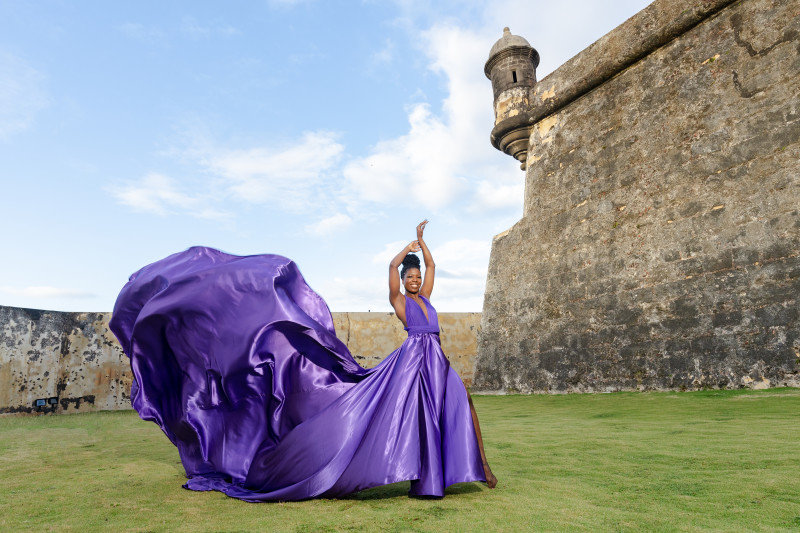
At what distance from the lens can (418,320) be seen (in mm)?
2803

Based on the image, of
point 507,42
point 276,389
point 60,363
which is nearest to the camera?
point 276,389

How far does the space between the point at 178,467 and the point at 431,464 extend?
2.06 meters

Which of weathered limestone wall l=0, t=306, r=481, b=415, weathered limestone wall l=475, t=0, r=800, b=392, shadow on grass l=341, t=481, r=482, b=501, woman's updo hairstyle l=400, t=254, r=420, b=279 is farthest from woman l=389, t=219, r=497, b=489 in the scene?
weathered limestone wall l=0, t=306, r=481, b=415

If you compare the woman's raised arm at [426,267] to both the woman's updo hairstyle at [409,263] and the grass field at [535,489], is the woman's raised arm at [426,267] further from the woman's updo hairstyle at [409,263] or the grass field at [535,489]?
the grass field at [535,489]

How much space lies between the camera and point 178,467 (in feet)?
11.3

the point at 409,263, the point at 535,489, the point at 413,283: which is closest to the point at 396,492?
the point at 535,489

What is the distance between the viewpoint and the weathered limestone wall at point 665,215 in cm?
597

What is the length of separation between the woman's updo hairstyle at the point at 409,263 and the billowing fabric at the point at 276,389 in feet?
0.71

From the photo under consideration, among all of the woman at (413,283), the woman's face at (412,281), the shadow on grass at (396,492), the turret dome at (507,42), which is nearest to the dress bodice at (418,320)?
the woman at (413,283)

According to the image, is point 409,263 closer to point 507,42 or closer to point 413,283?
point 413,283

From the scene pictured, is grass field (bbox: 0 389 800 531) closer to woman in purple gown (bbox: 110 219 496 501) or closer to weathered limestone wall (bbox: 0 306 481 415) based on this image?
woman in purple gown (bbox: 110 219 496 501)

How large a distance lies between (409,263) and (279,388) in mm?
1040

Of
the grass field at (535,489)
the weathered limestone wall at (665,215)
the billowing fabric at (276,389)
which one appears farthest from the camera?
the weathered limestone wall at (665,215)

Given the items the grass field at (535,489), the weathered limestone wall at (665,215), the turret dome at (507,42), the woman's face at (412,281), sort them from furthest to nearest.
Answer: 1. the turret dome at (507,42)
2. the weathered limestone wall at (665,215)
3. the woman's face at (412,281)
4. the grass field at (535,489)
